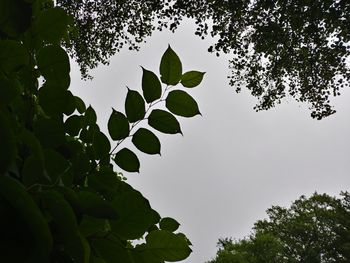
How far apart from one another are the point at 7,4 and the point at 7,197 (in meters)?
0.36

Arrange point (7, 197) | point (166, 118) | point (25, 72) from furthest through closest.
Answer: point (166, 118)
point (25, 72)
point (7, 197)

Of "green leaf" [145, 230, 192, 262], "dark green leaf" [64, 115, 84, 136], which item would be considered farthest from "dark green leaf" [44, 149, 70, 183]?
"dark green leaf" [64, 115, 84, 136]

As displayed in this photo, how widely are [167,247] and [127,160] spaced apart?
295 millimetres

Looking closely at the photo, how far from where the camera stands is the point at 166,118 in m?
0.90

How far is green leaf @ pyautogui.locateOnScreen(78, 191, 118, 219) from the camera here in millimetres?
449

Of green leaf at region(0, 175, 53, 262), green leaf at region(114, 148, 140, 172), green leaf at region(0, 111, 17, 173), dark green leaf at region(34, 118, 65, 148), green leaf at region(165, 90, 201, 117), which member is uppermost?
green leaf at region(165, 90, 201, 117)

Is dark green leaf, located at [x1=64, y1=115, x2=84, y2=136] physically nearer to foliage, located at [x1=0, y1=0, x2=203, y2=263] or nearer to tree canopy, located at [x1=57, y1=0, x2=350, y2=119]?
foliage, located at [x1=0, y1=0, x2=203, y2=263]

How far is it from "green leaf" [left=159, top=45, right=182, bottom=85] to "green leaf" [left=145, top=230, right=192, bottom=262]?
39 cm

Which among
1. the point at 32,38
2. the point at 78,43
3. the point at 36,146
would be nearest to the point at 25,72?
the point at 32,38

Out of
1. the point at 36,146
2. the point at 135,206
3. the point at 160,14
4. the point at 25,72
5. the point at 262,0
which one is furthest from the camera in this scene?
the point at 160,14

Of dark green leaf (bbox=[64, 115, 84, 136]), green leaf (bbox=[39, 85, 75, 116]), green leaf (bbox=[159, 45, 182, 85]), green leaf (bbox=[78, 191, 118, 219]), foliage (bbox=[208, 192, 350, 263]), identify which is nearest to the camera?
green leaf (bbox=[78, 191, 118, 219])

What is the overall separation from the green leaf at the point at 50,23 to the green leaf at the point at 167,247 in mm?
474

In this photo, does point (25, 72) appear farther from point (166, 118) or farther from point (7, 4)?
point (166, 118)

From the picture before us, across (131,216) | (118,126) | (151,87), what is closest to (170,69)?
(151,87)
